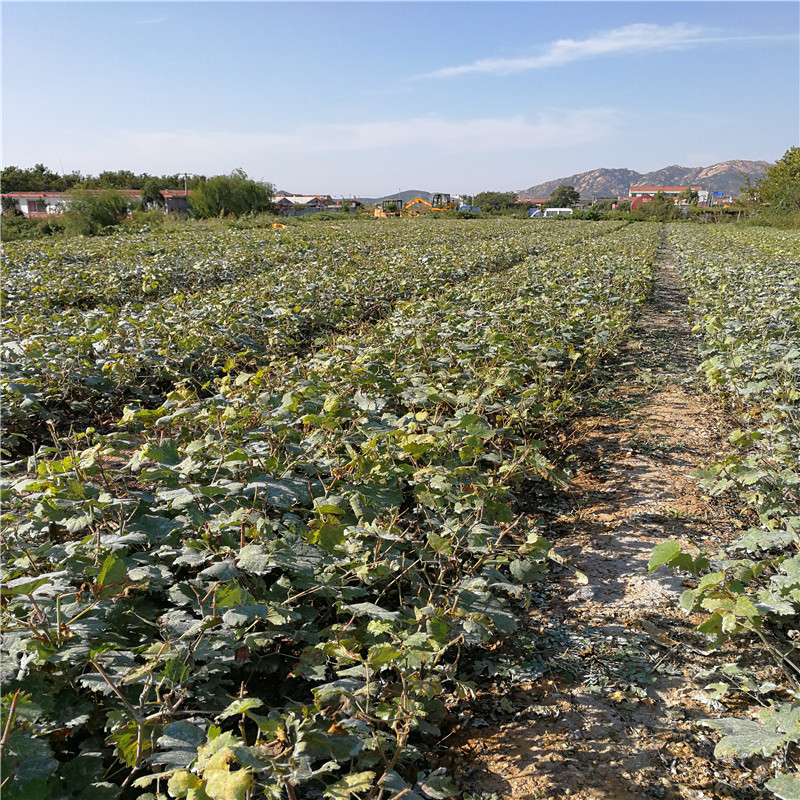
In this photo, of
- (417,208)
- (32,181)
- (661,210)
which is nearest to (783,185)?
(661,210)

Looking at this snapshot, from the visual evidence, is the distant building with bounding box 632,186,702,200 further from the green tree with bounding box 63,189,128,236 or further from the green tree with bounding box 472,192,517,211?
the green tree with bounding box 63,189,128,236

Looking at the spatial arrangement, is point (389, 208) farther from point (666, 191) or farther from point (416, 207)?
point (666, 191)

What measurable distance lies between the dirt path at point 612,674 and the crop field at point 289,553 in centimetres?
15

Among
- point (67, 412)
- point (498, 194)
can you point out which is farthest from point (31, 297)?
point (498, 194)

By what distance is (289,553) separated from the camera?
72.7 inches

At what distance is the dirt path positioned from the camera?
1719mm

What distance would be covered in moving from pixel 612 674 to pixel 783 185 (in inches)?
1987

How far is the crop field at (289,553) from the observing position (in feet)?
4.64

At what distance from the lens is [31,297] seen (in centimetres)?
698

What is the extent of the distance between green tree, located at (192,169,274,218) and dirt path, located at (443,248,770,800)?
35.7m

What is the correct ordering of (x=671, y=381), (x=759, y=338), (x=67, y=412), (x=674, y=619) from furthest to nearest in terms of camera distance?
(x=671, y=381) → (x=759, y=338) → (x=67, y=412) → (x=674, y=619)

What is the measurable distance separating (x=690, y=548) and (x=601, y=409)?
7.05 feet

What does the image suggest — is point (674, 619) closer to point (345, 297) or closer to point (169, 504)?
point (169, 504)

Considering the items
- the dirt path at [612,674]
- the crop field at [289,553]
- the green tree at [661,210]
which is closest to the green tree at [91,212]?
the crop field at [289,553]
